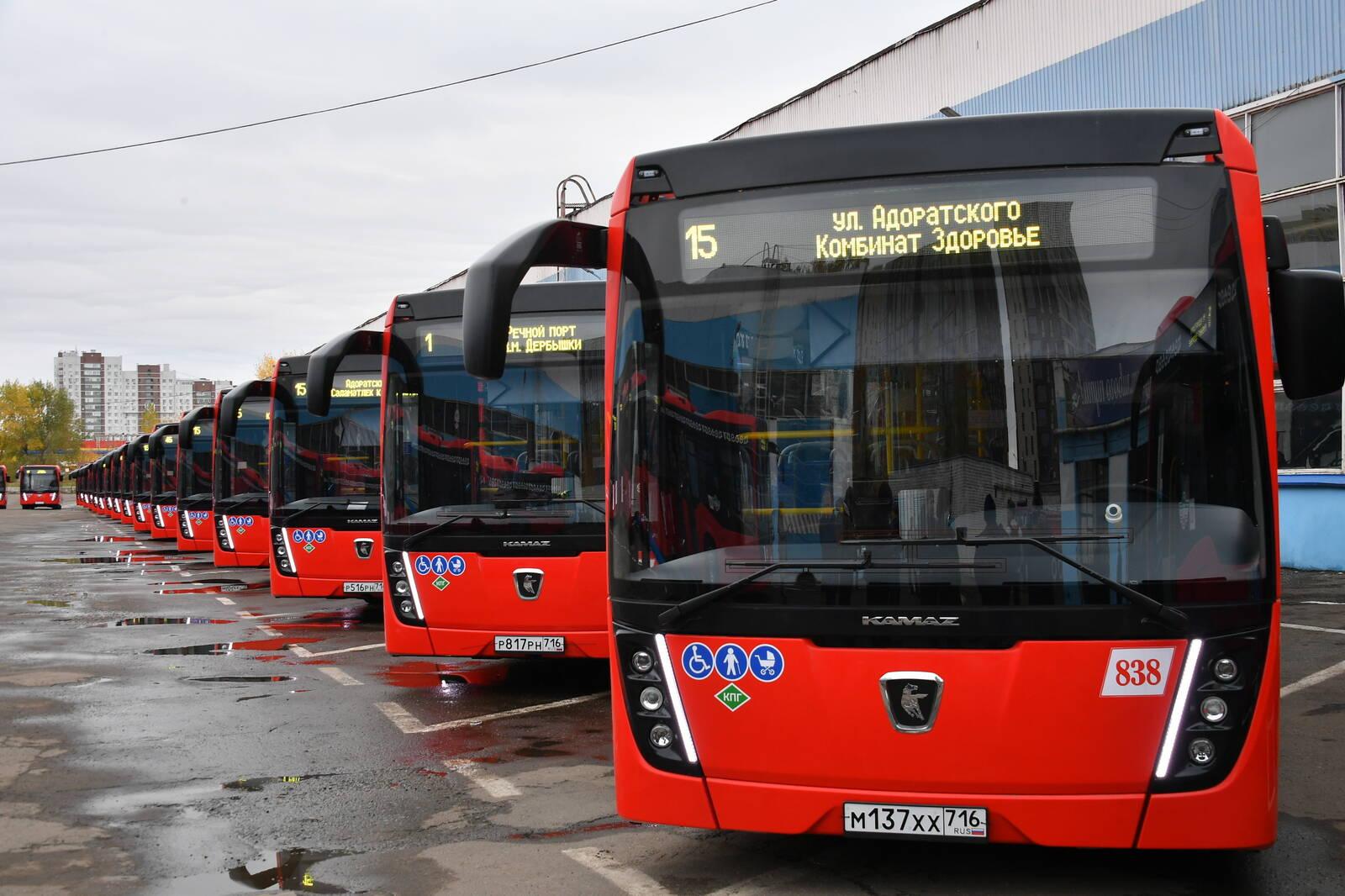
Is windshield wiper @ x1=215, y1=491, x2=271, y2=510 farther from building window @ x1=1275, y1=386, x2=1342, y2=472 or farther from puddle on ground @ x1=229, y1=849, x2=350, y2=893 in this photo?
puddle on ground @ x1=229, y1=849, x2=350, y2=893

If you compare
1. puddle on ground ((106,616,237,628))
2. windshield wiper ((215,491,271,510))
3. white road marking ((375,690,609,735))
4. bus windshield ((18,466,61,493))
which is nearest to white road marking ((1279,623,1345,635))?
white road marking ((375,690,609,735))

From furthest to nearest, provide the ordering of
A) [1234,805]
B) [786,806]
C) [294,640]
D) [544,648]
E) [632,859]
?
[294,640] → [544,648] → [632,859] → [786,806] → [1234,805]

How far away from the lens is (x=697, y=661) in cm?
501

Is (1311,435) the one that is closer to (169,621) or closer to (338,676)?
(338,676)

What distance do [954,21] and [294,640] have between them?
50.1 ft

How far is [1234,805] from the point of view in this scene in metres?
4.61

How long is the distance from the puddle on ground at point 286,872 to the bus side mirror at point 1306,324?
4021 mm

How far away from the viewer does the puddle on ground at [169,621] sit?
1639 cm

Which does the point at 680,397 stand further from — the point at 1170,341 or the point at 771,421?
the point at 1170,341

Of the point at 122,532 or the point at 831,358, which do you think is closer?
the point at 831,358

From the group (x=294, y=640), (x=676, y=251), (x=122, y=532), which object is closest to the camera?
(x=676, y=251)

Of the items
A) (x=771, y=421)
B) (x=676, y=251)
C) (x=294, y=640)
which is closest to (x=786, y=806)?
(x=771, y=421)

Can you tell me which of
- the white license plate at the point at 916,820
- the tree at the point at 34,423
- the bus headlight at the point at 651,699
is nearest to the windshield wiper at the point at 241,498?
the bus headlight at the point at 651,699

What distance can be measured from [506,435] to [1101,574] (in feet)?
19.5
